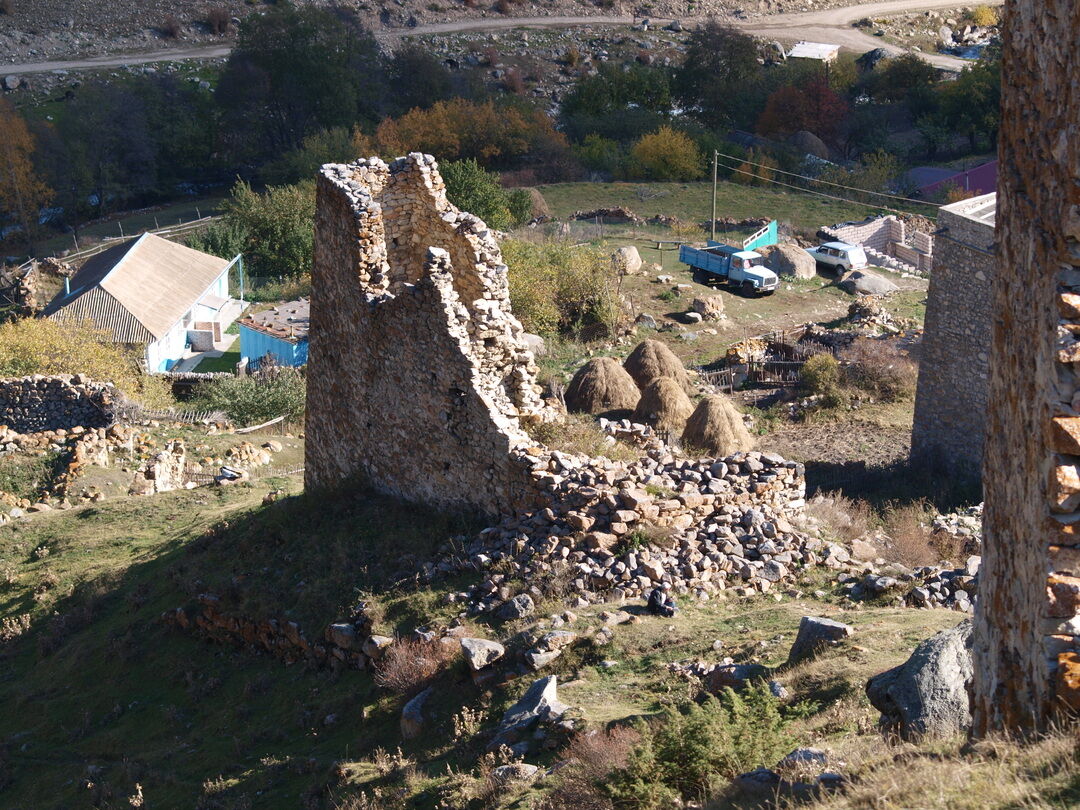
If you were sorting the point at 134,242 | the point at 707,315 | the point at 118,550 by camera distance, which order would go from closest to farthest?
the point at 118,550, the point at 707,315, the point at 134,242

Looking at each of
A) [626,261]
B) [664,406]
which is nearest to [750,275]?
[626,261]

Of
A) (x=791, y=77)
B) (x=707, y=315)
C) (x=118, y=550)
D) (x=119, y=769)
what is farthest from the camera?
(x=791, y=77)

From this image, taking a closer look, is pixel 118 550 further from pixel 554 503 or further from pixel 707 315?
pixel 707 315

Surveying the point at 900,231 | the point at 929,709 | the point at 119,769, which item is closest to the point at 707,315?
the point at 900,231

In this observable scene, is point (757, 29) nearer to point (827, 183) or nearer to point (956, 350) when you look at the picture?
point (827, 183)

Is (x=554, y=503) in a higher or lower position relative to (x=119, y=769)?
higher

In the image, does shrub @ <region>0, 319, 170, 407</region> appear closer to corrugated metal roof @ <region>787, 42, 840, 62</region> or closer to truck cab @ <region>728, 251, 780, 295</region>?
truck cab @ <region>728, 251, 780, 295</region>

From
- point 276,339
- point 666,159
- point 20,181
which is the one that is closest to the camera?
point 276,339
